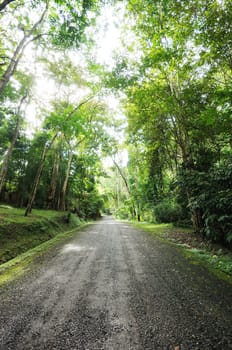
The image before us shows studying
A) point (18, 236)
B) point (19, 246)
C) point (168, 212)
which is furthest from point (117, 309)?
point (168, 212)

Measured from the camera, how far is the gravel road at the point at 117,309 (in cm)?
176

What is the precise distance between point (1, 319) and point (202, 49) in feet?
29.7

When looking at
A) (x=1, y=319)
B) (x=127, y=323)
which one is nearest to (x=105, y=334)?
(x=127, y=323)

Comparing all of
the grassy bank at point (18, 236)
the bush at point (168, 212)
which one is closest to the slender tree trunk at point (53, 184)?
the grassy bank at point (18, 236)

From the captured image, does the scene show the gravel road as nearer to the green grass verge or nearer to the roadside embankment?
the green grass verge

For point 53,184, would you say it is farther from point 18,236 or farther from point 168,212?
point 168,212

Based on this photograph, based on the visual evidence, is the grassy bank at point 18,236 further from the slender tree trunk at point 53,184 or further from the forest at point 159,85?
the slender tree trunk at point 53,184

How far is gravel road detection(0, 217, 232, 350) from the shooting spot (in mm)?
1757

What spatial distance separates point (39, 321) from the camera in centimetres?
207

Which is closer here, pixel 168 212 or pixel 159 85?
pixel 159 85

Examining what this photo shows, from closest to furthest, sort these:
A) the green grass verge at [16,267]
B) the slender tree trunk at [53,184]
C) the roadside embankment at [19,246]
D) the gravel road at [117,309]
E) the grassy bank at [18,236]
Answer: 1. the gravel road at [117,309]
2. the green grass verge at [16,267]
3. the roadside embankment at [19,246]
4. the grassy bank at [18,236]
5. the slender tree trunk at [53,184]

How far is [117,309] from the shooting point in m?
2.30

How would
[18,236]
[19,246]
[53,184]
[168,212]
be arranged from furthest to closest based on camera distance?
[53,184] → [168,212] → [18,236] → [19,246]

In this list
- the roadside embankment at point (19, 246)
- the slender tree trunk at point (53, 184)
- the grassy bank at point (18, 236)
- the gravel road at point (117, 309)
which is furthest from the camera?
the slender tree trunk at point (53, 184)
